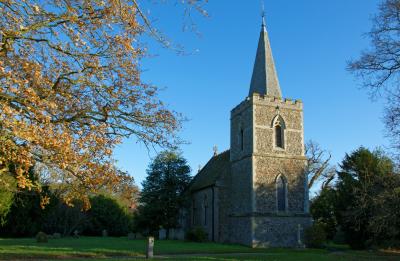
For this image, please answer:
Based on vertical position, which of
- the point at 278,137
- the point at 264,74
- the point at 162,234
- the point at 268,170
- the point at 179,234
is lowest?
the point at 162,234

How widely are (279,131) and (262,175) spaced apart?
386 centimetres

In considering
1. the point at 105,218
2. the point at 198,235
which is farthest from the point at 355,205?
the point at 105,218

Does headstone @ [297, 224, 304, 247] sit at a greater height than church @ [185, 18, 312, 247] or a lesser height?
lesser

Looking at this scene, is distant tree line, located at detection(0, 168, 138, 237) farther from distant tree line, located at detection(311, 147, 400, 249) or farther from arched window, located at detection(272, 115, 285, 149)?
distant tree line, located at detection(311, 147, 400, 249)

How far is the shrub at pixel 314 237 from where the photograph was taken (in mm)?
26781

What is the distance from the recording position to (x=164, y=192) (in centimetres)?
3597

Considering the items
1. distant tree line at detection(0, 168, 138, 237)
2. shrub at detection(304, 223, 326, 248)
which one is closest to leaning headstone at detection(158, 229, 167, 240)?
distant tree line at detection(0, 168, 138, 237)

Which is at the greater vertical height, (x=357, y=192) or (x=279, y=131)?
(x=279, y=131)

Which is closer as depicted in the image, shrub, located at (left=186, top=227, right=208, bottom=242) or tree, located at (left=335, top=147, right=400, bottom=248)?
tree, located at (left=335, top=147, right=400, bottom=248)

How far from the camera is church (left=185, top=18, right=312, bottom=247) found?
90.0 ft

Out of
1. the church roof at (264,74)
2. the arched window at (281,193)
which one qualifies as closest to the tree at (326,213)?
the arched window at (281,193)

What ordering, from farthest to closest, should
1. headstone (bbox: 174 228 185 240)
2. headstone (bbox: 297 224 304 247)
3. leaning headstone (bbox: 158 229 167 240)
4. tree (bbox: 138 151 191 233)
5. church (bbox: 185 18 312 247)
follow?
leaning headstone (bbox: 158 229 167 240) < headstone (bbox: 174 228 185 240) < tree (bbox: 138 151 191 233) < church (bbox: 185 18 312 247) < headstone (bbox: 297 224 304 247)

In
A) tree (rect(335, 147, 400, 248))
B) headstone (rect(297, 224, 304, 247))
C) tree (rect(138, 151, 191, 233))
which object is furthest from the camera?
tree (rect(138, 151, 191, 233))

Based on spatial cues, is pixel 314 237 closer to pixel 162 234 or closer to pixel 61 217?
pixel 162 234
